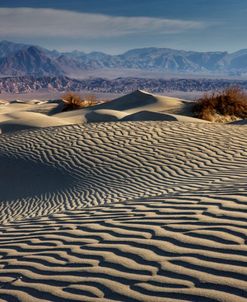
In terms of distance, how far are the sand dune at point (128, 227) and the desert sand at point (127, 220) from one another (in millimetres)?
15

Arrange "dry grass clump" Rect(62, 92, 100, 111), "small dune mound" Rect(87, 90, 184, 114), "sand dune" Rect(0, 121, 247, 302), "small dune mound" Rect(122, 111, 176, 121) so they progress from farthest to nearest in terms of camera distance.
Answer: "dry grass clump" Rect(62, 92, 100, 111) < "small dune mound" Rect(87, 90, 184, 114) < "small dune mound" Rect(122, 111, 176, 121) < "sand dune" Rect(0, 121, 247, 302)

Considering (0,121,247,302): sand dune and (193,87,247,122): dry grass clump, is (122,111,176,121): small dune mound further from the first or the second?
(0,121,247,302): sand dune

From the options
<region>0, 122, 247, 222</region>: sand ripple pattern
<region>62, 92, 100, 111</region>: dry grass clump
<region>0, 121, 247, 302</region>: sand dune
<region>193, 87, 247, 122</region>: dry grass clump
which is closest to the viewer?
<region>0, 121, 247, 302</region>: sand dune

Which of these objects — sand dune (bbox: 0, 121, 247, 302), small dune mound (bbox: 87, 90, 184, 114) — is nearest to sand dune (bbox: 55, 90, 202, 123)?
small dune mound (bbox: 87, 90, 184, 114)

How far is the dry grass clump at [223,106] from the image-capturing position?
24719mm

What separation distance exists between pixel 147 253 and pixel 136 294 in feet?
2.80

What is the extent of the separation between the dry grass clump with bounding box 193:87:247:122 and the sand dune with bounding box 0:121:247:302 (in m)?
Answer: 11.4

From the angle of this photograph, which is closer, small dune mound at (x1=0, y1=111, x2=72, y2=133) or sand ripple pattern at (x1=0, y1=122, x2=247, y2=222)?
sand ripple pattern at (x1=0, y1=122, x2=247, y2=222)

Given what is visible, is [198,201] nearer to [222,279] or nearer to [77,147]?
[222,279]

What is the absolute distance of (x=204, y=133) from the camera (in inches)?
588

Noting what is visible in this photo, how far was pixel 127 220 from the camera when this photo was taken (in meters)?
6.19

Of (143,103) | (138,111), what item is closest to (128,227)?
(138,111)

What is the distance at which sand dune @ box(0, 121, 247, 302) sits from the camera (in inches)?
165

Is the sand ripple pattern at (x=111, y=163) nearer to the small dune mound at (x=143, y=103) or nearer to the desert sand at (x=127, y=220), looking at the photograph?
the desert sand at (x=127, y=220)
